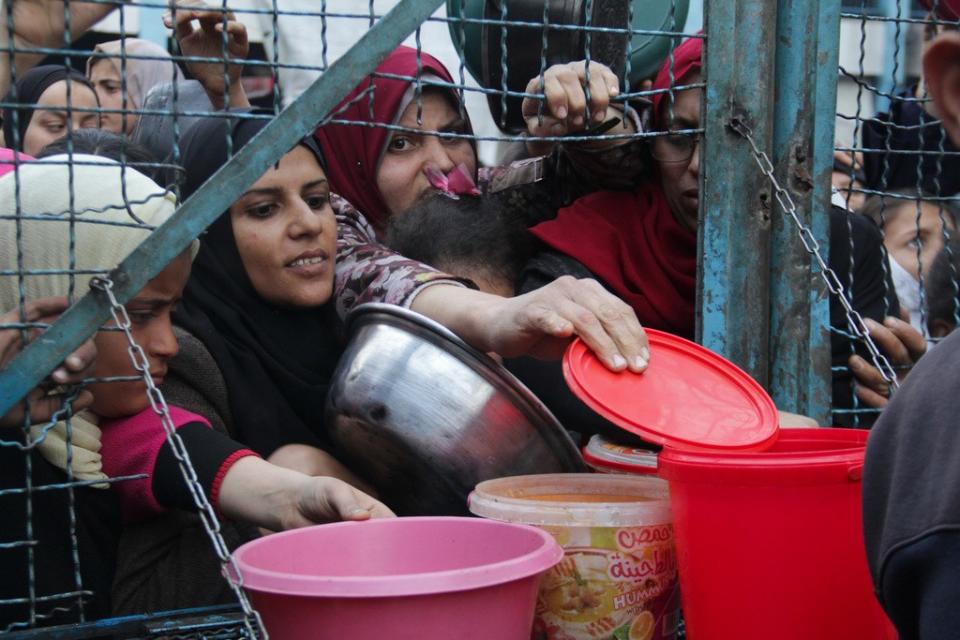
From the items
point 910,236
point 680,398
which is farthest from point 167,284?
point 910,236

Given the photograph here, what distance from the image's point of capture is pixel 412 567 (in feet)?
5.68

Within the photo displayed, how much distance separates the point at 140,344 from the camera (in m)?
1.98

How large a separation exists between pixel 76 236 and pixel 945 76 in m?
1.35

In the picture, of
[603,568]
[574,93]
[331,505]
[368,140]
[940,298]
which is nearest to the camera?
[603,568]

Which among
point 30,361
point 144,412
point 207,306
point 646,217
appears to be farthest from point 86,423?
point 646,217

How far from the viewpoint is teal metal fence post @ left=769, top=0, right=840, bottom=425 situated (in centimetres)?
217

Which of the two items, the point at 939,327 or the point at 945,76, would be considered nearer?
the point at 945,76

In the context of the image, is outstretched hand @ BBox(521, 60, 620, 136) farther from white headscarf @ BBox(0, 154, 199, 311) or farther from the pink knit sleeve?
the pink knit sleeve

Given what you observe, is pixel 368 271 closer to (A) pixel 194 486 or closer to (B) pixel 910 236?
(A) pixel 194 486

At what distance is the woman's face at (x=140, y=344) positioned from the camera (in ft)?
6.47

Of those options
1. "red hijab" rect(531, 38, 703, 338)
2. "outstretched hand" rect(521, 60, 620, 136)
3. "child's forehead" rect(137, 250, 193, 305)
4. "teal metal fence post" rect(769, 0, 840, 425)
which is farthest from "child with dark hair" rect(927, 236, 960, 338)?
"child's forehead" rect(137, 250, 193, 305)

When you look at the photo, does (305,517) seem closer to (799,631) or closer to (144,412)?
(144,412)

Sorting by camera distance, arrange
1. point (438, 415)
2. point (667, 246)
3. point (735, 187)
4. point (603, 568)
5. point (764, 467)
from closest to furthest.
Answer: point (764, 467) < point (603, 568) < point (438, 415) < point (735, 187) < point (667, 246)

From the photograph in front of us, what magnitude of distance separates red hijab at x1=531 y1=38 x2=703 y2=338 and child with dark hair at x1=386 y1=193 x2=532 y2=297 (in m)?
0.12
